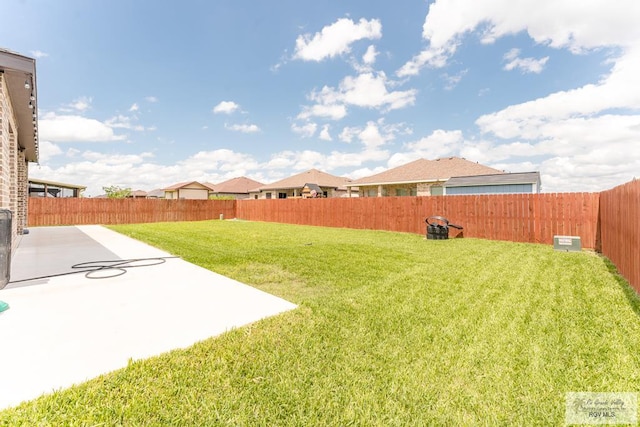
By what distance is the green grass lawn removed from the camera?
6.25 ft

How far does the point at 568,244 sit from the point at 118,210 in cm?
2693

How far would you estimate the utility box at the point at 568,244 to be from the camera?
27.8ft

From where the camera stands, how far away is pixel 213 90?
19234 millimetres

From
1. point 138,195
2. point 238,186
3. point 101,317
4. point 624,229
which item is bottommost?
point 101,317

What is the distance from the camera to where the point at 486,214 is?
38.1ft

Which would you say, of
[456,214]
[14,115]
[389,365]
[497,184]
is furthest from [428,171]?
[14,115]

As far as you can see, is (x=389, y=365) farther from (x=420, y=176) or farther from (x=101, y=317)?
(x=420, y=176)

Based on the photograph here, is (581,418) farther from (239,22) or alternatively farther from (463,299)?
(239,22)

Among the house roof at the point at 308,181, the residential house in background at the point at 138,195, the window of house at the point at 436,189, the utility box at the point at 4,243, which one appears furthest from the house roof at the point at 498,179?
the residential house in background at the point at 138,195

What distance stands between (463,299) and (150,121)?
78.8 feet

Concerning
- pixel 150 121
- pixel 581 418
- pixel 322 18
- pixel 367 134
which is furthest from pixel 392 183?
pixel 581 418

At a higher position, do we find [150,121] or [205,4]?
[205,4]

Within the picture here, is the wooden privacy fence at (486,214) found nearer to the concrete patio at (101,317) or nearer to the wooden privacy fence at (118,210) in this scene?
the concrete patio at (101,317)

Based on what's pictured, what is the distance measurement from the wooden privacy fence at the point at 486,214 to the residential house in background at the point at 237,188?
107 feet
